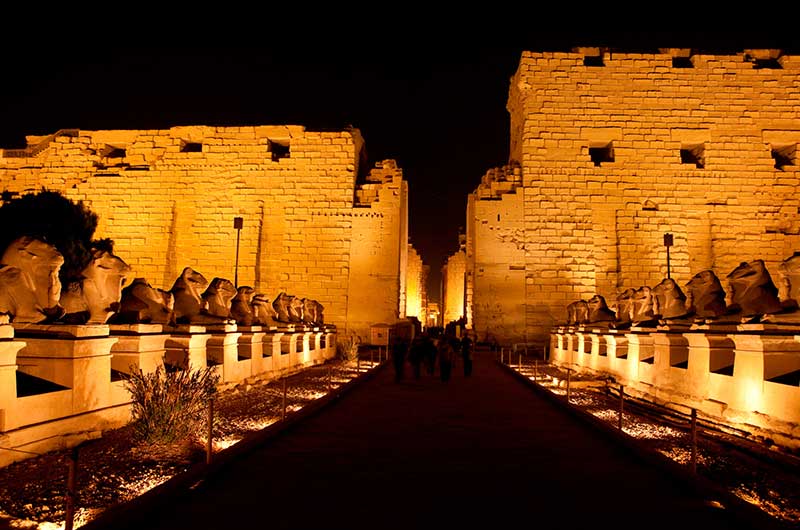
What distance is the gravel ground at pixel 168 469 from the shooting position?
12.6ft

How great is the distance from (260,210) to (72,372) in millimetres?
19849

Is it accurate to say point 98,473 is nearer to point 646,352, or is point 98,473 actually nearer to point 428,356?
point 646,352

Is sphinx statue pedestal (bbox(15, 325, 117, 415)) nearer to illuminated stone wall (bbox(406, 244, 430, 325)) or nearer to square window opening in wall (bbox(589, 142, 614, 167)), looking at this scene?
square window opening in wall (bbox(589, 142, 614, 167))

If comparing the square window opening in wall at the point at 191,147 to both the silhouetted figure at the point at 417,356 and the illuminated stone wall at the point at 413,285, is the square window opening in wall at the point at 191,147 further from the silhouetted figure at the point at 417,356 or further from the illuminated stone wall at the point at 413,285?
the silhouetted figure at the point at 417,356

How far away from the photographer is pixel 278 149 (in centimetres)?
2670

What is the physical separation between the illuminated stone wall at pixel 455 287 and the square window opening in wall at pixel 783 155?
19.4m

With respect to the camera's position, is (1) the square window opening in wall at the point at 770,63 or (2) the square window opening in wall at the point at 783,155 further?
(1) the square window opening in wall at the point at 770,63

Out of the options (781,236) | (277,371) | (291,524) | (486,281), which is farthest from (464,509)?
(781,236)

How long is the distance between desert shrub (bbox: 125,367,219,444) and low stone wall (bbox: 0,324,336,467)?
350 millimetres

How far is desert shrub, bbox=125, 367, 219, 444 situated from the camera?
5.40m

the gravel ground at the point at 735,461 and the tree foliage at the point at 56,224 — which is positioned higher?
the tree foliage at the point at 56,224

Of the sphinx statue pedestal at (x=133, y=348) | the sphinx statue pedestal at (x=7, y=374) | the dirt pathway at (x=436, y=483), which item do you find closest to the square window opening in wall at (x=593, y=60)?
the dirt pathway at (x=436, y=483)

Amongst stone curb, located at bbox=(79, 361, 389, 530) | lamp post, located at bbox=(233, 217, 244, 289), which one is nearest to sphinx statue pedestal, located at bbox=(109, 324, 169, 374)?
stone curb, located at bbox=(79, 361, 389, 530)

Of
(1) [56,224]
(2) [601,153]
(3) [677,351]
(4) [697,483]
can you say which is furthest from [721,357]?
(1) [56,224]
